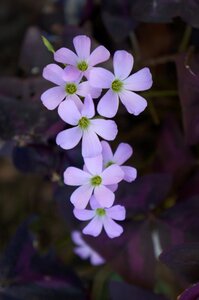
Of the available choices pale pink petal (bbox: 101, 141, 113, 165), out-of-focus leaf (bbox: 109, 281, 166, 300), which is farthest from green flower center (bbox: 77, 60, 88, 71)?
out-of-focus leaf (bbox: 109, 281, 166, 300)

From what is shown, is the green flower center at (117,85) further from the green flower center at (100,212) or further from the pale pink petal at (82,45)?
the green flower center at (100,212)

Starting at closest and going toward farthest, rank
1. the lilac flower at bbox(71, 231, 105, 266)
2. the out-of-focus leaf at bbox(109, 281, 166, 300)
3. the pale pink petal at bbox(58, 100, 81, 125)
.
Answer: the pale pink petal at bbox(58, 100, 81, 125), the out-of-focus leaf at bbox(109, 281, 166, 300), the lilac flower at bbox(71, 231, 105, 266)

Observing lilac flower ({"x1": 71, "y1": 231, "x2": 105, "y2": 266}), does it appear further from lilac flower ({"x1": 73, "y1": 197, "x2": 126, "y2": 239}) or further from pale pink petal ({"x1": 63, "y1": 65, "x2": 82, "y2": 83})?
pale pink petal ({"x1": 63, "y1": 65, "x2": 82, "y2": 83})

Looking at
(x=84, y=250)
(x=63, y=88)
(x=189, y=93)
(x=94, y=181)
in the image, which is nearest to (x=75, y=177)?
(x=94, y=181)

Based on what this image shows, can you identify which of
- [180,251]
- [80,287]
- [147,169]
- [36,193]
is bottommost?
[36,193]

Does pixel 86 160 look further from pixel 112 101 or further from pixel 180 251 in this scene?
pixel 180 251

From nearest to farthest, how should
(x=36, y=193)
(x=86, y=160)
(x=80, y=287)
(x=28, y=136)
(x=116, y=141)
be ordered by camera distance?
(x=86, y=160) → (x=28, y=136) → (x=80, y=287) → (x=116, y=141) → (x=36, y=193)

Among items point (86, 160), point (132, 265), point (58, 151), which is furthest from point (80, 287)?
point (86, 160)

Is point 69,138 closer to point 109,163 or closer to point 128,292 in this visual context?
point 109,163
